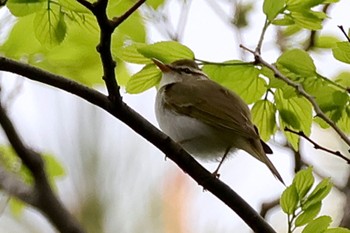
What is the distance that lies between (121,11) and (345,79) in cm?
38

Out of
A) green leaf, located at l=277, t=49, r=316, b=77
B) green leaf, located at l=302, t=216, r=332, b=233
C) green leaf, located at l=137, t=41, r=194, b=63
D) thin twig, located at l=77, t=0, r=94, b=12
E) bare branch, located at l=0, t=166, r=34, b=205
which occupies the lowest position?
bare branch, located at l=0, t=166, r=34, b=205

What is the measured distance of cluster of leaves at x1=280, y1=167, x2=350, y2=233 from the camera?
3.20ft

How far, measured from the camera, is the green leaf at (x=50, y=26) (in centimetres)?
98

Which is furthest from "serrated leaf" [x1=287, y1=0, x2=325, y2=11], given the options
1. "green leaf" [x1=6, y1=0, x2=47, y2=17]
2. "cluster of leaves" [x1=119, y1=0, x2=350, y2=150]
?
"green leaf" [x1=6, y1=0, x2=47, y2=17]

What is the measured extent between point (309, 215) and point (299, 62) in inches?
8.3

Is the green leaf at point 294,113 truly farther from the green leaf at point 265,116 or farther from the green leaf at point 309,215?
the green leaf at point 309,215

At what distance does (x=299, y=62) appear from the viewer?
1.02 metres

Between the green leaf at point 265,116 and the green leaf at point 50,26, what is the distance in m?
0.34

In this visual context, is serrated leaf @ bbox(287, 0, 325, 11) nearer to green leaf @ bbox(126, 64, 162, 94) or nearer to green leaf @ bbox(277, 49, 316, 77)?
green leaf @ bbox(277, 49, 316, 77)

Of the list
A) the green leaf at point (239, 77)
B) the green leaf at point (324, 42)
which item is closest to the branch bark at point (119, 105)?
the green leaf at point (239, 77)

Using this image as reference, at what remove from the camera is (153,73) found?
1.12 m

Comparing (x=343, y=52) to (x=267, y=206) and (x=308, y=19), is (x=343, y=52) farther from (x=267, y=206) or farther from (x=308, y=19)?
(x=267, y=206)

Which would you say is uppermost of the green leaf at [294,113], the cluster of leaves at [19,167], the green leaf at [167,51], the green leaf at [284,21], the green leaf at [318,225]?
the green leaf at [284,21]

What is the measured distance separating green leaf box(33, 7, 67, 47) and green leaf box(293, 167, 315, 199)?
0.37 m
